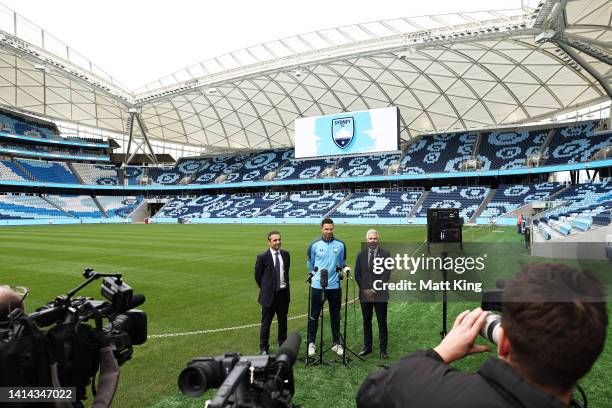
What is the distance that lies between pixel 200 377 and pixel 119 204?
67008mm

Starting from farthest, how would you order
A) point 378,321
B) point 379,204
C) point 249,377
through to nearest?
point 379,204, point 378,321, point 249,377

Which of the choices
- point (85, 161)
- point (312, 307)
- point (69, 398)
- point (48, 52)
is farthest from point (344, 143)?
point (85, 161)

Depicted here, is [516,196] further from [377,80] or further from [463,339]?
[463,339]

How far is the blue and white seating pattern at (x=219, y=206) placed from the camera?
55825 millimetres

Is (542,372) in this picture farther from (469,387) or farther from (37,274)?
(37,274)

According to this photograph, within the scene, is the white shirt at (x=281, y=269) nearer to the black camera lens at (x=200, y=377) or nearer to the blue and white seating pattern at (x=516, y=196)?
the black camera lens at (x=200, y=377)

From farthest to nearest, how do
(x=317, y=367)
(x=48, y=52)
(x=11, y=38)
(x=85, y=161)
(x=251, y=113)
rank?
(x=85, y=161)
(x=251, y=113)
(x=48, y=52)
(x=11, y=38)
(x=317, y=367)

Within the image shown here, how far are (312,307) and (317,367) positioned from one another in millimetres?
960

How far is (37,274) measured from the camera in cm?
1269

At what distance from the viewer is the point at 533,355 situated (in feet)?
4.14

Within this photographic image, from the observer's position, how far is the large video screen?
35000mm

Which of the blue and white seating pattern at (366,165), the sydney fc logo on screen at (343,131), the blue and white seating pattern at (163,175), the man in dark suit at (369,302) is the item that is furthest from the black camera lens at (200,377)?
the blue and white seating pattern at (163,175)

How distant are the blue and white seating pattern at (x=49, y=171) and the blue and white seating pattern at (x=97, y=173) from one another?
1510 millimetres

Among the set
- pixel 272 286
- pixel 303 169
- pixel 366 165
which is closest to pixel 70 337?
pixel 272 286
